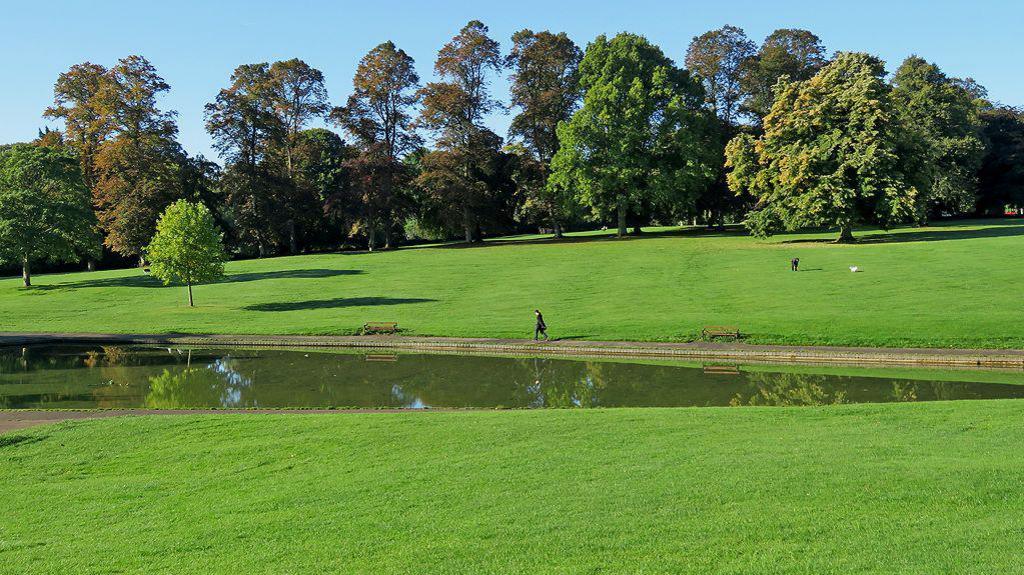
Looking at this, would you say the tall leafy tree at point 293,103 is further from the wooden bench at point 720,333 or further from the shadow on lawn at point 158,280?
the wooden bench at point 720,333

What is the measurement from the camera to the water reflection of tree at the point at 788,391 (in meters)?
21.4

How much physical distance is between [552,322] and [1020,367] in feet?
68.4

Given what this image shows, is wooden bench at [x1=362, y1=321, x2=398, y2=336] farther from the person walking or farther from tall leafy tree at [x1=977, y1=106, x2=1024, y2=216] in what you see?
tall leafy tree at [x1=977, y1=106, x2=1024, y2=216]

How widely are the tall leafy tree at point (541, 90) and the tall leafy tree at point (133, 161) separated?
4015cm

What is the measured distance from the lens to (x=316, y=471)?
1284 cm

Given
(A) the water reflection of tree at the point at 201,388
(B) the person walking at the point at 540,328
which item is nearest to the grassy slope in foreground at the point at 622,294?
(B) the person walking at the point at 540,328

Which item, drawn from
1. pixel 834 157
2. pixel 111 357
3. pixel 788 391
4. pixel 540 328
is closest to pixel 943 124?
pixel 834 157

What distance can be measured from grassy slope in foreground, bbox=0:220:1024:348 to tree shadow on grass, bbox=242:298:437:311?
0.16 m

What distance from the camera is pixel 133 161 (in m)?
73.2

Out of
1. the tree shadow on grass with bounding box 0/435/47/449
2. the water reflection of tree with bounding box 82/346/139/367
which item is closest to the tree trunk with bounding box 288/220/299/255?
the water reflection of tree with bounding box 82/346/139/367

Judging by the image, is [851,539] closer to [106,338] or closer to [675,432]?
[675,432]

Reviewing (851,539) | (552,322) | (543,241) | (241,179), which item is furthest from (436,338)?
(241,179)

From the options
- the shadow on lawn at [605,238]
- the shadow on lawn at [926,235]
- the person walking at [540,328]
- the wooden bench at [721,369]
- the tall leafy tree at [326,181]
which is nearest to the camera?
the wooden bench at [721,369]

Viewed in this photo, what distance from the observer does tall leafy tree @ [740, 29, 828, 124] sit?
84562 mm
